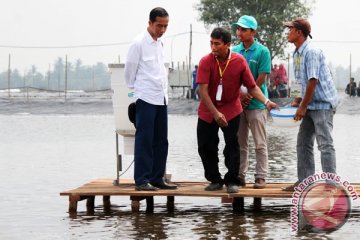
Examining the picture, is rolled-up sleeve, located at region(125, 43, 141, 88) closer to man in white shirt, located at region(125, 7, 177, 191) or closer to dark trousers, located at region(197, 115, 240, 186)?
man in white shirt, located at region(125, 7, 177, 191)

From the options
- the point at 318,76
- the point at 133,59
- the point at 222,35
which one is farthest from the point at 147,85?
the point at 318,76

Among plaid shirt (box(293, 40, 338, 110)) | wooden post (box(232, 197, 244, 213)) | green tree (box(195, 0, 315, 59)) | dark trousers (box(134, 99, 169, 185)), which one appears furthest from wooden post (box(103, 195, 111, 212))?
green tree (box(195, 0, 315, 59))

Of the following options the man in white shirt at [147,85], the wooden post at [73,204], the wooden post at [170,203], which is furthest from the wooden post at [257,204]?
the wooden post at [73,204]

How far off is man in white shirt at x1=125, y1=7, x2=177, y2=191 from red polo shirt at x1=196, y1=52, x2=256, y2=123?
1.59 feet

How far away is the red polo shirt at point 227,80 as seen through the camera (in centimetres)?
998

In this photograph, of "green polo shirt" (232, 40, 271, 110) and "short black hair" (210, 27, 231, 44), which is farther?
"green polo shirt" (232, 40, 271, 110)

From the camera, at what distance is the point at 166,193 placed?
10141 mm

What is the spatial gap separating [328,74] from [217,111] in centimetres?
114

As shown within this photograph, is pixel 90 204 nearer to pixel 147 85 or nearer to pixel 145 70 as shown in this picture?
pixel 147 85

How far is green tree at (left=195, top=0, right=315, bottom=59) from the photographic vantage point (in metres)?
74.3

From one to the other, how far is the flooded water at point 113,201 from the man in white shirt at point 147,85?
0.54 m

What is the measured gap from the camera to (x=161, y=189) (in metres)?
10.4

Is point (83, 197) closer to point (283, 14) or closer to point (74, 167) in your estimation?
point (74, 167)

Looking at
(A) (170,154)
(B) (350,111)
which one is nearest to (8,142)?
(A) (170,154)
